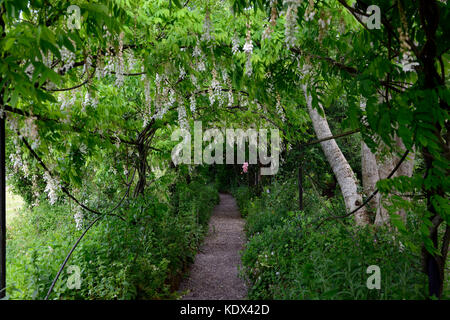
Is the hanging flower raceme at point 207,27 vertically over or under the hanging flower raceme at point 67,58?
over

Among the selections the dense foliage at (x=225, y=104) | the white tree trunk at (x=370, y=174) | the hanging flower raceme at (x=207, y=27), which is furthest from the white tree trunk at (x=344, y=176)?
the hanging flower raceme at (x=207, y=27)

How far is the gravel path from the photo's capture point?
15.0 feet

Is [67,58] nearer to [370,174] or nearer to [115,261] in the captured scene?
[115,261]

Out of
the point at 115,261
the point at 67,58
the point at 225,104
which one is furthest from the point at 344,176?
the point at 67,58

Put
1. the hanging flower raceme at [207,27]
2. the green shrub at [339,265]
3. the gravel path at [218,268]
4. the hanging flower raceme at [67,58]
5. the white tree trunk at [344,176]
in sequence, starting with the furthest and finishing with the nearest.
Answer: the white tree trunk at [344,176], the gravel path at [218,268], the hanging flower raceme at [207,27], the hanging flower raceme at [67,58], the green shrub at [339,265]

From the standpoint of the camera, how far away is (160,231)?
4.93 metres

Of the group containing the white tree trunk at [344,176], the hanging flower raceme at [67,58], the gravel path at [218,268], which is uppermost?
the hanging flower raceme at [67,58]

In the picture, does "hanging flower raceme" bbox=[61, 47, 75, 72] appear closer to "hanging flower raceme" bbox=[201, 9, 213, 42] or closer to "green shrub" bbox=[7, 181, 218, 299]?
"hanging flower raceme" bbox=[201, 9, 213, 42]

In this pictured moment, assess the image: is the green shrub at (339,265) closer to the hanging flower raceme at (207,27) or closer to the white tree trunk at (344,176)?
the white tree trunk at (344,176)

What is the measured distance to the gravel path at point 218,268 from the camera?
4.58 meters

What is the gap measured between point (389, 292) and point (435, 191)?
824 mm

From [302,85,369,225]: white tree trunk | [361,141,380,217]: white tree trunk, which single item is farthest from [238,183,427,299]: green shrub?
[361,141,380,217]: white tree trunk

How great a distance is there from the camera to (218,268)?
5.71m

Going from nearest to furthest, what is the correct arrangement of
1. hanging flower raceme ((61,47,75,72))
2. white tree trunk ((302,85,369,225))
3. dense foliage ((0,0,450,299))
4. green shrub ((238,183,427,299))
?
dense foliage ((0,0,450,299)) < green shrub ((238,183,427,299)) < hanging flower raceme ((61,47,75,72)) < white tree trunk ((302,85,369,225))
